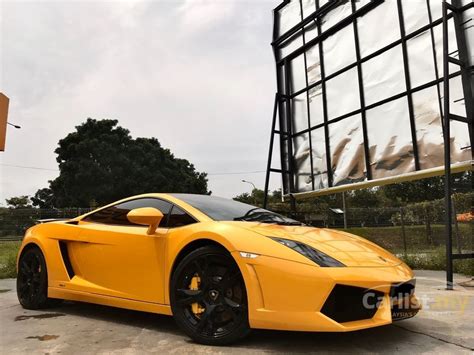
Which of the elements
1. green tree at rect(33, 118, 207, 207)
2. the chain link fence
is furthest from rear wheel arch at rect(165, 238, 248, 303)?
green tree at rect(33, 118, 207, 207)

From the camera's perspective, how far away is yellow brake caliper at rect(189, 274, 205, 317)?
8.73ft

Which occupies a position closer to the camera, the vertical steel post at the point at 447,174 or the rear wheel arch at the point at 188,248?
the rear wheel arch at the point at 188,248

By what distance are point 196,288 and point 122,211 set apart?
48.1 inches

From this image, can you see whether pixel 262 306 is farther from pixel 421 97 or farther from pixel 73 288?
pixel 421 97

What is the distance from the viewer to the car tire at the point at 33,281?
12.5ft

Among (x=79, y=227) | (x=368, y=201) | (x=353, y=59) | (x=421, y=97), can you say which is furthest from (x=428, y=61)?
(x=368, y=201)

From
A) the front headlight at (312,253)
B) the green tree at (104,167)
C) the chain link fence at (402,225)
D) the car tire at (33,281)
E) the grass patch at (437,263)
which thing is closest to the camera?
the front headlight at (312,253)

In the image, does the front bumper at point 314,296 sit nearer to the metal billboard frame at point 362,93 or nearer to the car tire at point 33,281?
the car tire at point 33,281

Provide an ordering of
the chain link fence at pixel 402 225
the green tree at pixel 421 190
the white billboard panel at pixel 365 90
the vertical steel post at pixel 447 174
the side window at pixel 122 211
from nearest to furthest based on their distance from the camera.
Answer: the side window at pixel 122 211 < the vertical steel post at pixel 447 174 < the white billboard panel at pixel 365 90 < the chain link fence at pixel 402 225 < the green tree at pixel 421 190

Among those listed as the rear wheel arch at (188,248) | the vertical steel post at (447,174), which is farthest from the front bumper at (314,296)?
the vertical steel post at (447,174)

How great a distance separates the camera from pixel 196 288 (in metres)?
2.70

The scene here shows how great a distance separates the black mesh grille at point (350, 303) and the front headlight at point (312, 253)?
0.51 feet

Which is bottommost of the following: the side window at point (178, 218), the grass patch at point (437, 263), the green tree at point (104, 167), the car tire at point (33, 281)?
the grass patch at point (437, 263)

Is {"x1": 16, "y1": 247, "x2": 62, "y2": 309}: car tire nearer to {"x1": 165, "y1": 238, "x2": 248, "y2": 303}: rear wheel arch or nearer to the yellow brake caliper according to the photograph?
{"x1": 165, "y1": 238, "x2": 248, "y2": 303}: rear wheel arch
